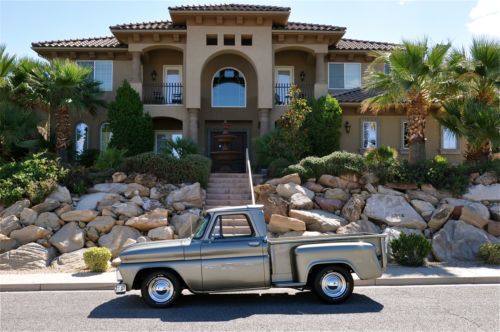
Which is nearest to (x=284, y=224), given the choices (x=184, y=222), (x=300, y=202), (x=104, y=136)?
(x=300, y=202)

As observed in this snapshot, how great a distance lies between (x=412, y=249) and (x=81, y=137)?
17069mm

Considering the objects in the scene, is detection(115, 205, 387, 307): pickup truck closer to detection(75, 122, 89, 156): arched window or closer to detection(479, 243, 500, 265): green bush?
detection(479, 243, 500, 265): green bush

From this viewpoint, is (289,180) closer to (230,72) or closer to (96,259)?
(96,259)

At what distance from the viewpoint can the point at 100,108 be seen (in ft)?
72.8

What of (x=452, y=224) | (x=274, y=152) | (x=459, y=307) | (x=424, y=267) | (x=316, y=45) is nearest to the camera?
(x=459, y=307)

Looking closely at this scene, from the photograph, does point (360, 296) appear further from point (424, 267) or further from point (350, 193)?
point (350, 193)

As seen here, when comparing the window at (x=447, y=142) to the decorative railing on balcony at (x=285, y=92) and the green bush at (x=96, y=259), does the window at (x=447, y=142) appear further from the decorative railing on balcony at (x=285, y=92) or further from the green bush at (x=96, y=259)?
the green bush at (x=96, y=259)

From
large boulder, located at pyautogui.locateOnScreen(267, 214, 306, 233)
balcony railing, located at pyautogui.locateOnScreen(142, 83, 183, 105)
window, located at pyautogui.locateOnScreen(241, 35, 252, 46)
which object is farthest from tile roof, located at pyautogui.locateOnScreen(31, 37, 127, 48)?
large boulder, located at pyautogui.locateOnScreen(267, 214, 306, 233)

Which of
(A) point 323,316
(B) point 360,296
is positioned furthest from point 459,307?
(A) point 323,316

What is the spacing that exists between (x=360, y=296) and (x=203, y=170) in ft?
28.1

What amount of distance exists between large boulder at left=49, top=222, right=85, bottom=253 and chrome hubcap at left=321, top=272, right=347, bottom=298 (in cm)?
775

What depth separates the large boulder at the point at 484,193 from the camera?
14680 mm

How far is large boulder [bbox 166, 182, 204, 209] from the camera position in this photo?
14.6 m

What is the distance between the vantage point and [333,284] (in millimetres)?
7988
